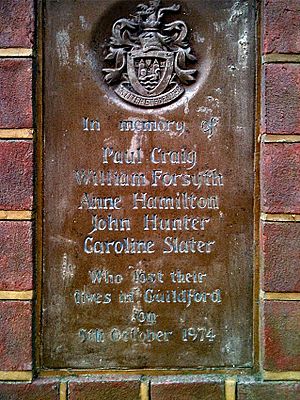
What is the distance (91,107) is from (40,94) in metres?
0.24

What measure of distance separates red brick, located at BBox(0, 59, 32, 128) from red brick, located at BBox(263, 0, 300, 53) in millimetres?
1065

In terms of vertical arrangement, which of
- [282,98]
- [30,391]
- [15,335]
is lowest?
[30,391]

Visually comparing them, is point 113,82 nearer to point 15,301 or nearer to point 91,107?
point 91,107

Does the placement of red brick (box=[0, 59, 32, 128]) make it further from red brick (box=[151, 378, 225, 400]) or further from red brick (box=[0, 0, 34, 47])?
red brick (box=[151, 378, 225, 400])

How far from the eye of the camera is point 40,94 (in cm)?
252

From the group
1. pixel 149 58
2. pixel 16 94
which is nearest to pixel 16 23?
pixel 16 94

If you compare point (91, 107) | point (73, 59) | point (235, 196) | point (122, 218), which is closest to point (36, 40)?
point (73, 59)

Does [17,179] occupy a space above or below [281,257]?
above

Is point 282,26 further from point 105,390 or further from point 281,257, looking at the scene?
point 105,390

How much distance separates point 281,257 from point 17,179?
1.22 meters

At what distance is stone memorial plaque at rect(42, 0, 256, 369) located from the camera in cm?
253

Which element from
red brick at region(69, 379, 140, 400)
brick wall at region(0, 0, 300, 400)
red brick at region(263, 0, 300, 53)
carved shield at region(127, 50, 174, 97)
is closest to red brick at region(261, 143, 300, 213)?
brick wall at region(0, 0, 300, 400)

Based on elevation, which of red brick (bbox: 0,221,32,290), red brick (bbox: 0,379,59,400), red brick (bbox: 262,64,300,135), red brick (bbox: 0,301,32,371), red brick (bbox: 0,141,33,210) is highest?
red brick (bbox: 262,64,300,135)

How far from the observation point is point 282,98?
246 cm
